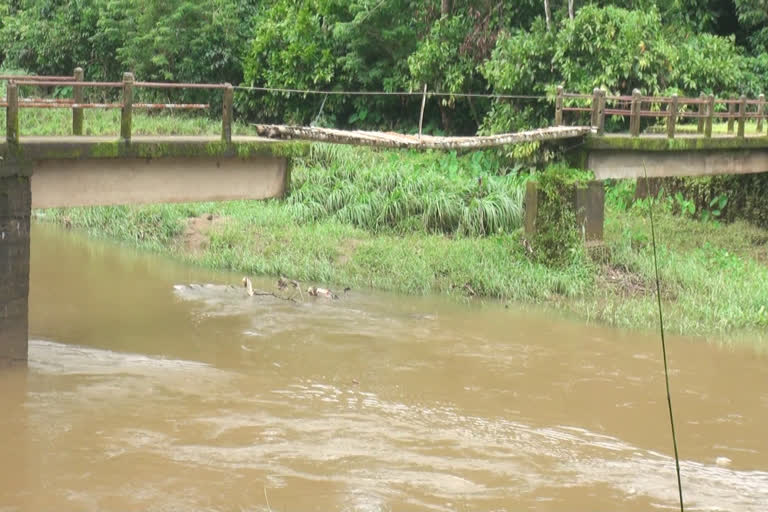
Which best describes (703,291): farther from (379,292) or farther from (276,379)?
(276,379)

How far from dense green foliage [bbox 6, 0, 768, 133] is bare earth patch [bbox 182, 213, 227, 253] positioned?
696 cm

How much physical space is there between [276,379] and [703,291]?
7.76 meters

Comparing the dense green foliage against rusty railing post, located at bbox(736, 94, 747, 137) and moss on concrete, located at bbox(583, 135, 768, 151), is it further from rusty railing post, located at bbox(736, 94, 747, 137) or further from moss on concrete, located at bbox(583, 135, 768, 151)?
moss on concrete, located at bbox(583, 135, 768, 151)

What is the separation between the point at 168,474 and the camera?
934 centimetres

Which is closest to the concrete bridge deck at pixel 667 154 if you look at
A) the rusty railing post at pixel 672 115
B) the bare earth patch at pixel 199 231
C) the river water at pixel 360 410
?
the rusty railing post at pixel 672 115

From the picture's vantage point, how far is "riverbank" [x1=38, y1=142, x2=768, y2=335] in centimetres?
1652

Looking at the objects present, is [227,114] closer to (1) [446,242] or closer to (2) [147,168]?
(2) [147,168]

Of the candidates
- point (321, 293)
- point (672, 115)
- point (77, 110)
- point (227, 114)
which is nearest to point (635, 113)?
point (672, 115)

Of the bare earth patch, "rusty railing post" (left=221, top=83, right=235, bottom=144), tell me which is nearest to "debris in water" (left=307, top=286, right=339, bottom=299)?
"rusty railing post" (left=221, top=83, right=235, bottom=144)

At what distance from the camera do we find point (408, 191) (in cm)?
2120

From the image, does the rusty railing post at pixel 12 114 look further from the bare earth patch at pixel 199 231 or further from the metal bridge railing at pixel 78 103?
the bare earth patch at pixel 199 231

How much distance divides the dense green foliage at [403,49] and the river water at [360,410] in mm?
8970

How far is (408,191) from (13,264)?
1062 centimetres

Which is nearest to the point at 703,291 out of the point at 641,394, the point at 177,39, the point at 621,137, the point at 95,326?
the point at 621,137
